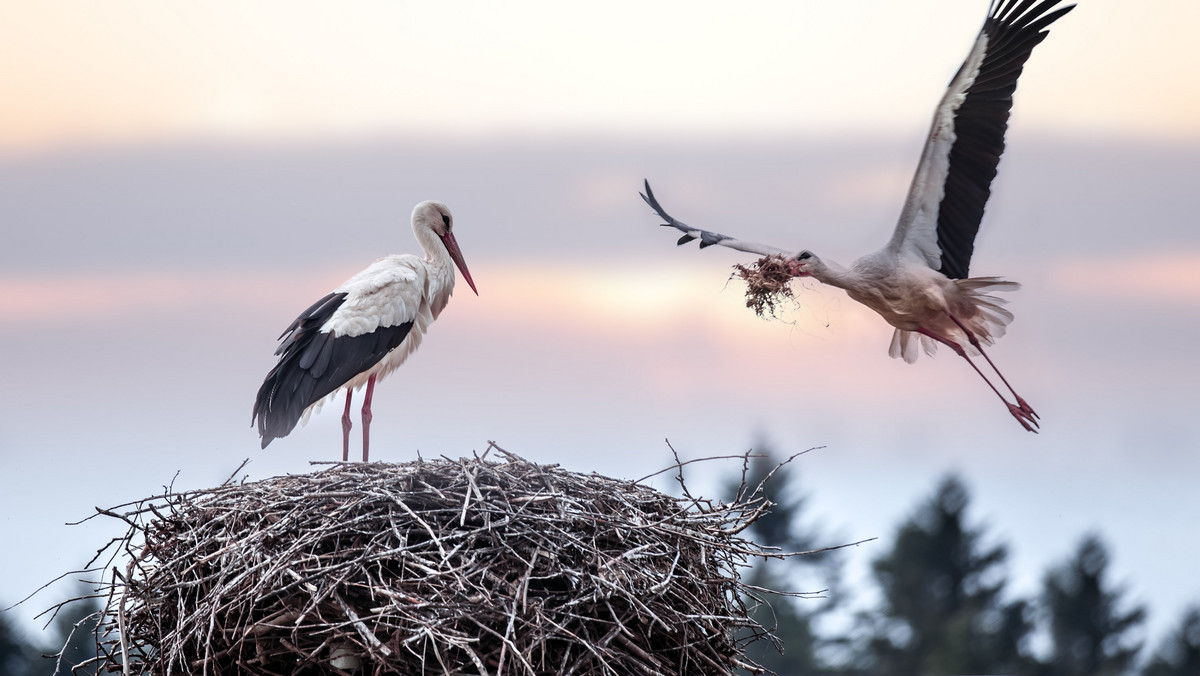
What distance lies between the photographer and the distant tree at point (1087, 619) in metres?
26.9

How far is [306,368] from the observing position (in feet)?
17.4

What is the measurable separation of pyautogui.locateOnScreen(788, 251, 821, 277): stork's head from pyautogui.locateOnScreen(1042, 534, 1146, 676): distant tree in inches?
903

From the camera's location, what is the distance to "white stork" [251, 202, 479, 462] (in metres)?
5.31

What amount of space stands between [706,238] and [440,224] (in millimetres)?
1196

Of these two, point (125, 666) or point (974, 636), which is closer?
point (125, 666)

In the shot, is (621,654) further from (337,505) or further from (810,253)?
(810,253)

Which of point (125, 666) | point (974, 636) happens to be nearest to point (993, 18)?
point (125, 666)

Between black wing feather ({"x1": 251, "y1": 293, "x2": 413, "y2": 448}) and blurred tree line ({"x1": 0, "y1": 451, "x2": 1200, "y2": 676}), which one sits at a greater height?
black wing feather ({"x1": 251, "y1": 293, "x2": 413, "y2": 448})

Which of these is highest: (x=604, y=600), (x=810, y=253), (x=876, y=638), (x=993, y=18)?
(x=993, y=18)

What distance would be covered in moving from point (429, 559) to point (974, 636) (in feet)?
78.6

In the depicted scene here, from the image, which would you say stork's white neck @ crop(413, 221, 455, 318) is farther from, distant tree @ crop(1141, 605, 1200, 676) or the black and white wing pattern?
distant tree @ crop(1141, 605, 1200, 676)

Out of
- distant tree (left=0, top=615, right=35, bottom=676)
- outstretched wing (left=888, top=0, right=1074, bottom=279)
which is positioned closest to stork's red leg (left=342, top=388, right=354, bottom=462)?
outstretched wing (left=888, top=0, right=1074, bottom=279)

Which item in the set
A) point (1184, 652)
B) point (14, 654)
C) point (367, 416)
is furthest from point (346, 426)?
point (1184, 652)

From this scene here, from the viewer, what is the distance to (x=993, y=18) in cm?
579
